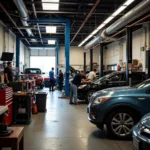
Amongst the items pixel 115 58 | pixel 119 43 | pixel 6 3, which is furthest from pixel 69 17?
pixel 115 58

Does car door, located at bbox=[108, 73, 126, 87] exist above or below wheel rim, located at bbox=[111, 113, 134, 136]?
above

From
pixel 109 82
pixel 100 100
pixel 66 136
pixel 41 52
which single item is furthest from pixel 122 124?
pixel 41 52

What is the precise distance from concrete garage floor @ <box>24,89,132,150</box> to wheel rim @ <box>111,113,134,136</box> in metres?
0.24

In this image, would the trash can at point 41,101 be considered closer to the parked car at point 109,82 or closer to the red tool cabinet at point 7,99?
the red tool cabinet at point 7,99

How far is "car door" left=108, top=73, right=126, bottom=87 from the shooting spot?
37.4 ft

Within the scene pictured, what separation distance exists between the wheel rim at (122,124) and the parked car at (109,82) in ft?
18.6

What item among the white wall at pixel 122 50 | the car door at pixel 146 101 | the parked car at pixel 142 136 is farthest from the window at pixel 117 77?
the parked car at pixel 142 136

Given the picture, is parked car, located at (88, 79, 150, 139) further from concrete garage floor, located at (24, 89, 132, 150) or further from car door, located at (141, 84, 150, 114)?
concrete garage floor, located at (24, 89, 132, 150)

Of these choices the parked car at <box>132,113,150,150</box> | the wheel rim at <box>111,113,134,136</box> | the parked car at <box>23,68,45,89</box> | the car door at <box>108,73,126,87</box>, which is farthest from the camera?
the parked car at <box>23,68,45,89</box>

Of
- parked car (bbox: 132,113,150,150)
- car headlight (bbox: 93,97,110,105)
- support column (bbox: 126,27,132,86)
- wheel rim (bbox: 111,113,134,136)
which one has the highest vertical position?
support column (bbox: 126,27,132,86)

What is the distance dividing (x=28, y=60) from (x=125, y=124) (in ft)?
82.1

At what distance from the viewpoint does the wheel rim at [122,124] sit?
18.0ft

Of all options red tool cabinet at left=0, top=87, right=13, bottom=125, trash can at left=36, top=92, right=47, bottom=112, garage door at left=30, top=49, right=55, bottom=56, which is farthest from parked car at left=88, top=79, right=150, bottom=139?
garage door at left=30, top=49, right=55, bottom=56

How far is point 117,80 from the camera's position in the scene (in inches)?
453
